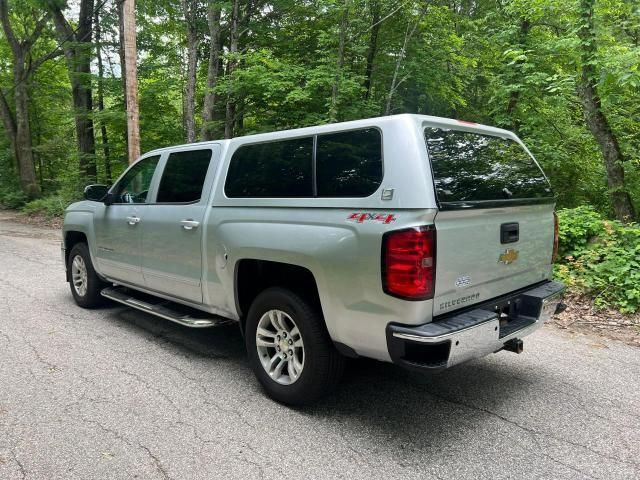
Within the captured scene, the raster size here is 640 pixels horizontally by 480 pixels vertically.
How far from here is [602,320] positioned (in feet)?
17.7

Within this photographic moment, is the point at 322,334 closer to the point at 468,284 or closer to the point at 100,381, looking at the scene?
the point at 468,284

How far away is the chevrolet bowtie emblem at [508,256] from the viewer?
3.15 m

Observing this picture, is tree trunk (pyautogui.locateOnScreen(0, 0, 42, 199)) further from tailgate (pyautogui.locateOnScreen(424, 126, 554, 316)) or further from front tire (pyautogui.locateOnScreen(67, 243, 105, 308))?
tailgate (pyautogui.locateOnScreen(424, 126, 554, 316))

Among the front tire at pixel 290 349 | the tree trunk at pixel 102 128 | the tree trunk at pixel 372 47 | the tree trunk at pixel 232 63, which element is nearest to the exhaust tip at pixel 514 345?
the front tire at pixel 290 349

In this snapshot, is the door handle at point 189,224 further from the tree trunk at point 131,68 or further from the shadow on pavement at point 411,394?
the tree trunk at point 131,68

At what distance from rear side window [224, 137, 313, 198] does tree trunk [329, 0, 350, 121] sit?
7.28 meters

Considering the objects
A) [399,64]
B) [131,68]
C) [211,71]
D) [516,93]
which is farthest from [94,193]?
[516,93]

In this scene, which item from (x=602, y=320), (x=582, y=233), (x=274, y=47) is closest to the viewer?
(x=602, y=320)

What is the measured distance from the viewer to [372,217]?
2771 millimetres

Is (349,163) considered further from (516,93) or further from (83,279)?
(516,93)

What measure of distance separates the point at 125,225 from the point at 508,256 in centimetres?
379

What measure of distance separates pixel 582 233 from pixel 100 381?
6298 millimetres

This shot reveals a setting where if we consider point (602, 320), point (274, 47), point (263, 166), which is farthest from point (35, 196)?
point (602, 320)

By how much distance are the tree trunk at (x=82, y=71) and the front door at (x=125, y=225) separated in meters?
14.0
